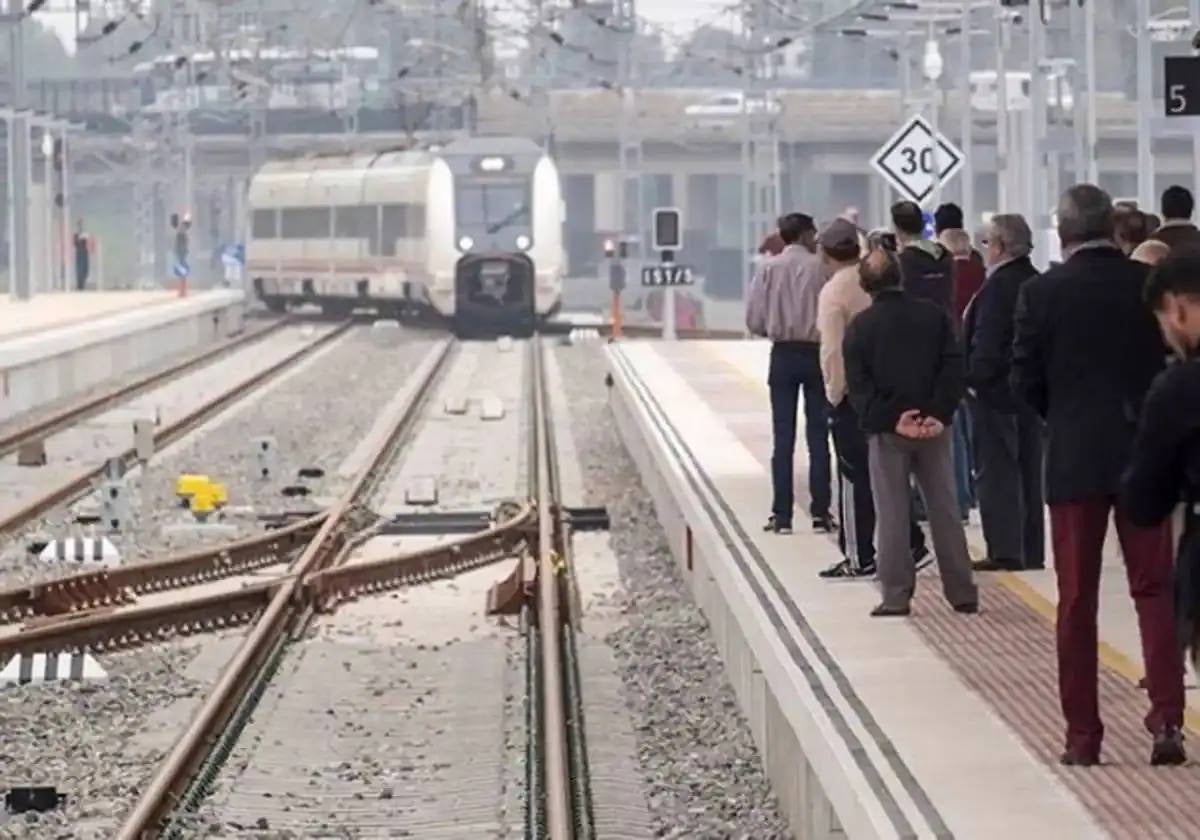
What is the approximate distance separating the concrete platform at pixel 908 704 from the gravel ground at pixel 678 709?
0.45 ft

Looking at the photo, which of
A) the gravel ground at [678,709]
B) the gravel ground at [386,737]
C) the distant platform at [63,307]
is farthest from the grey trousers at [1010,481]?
the distant platform at [63,307]

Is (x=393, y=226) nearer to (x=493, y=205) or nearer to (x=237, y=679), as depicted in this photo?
(x=493, y=205)

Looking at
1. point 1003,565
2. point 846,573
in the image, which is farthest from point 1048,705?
point 1003,565

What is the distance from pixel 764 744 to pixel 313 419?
2088 cm

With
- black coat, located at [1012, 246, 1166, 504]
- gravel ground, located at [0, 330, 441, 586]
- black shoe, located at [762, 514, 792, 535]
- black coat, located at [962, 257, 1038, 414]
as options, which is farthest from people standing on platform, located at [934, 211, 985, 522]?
black coat, located at [1012, 246, 1166, 504]

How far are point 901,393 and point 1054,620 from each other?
1.20 m

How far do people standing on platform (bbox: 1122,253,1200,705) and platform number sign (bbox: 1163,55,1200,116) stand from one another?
844 centimetres

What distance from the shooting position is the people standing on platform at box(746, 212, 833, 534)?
598 inches

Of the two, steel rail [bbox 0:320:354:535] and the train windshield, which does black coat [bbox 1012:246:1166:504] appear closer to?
steel rail [bbox 0:320:354:535]

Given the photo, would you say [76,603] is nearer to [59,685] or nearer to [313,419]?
[59,685]

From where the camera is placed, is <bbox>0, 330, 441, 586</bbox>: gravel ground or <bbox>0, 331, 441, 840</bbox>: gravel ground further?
<bbox>0, 330, 441, 586</bbox>: gravel ground

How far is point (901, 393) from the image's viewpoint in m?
12.0

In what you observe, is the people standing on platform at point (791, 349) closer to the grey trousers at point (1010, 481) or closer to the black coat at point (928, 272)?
the black coat at point (928, 272)

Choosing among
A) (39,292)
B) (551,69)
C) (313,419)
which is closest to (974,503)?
(313,419)
